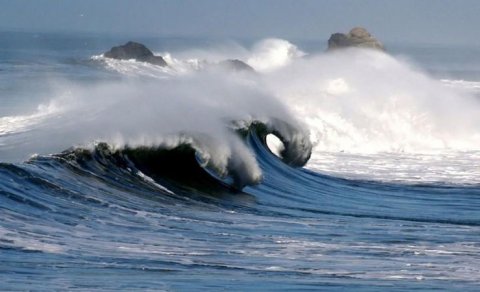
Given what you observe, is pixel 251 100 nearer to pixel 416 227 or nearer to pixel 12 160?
pixel 12 160

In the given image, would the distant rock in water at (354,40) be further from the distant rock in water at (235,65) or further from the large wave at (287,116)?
the large wave at (287,116)

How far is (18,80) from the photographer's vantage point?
166 feet

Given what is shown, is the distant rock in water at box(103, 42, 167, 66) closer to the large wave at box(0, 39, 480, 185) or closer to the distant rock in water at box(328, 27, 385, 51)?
the distant rock in water at box(328, 27, 385, 51)

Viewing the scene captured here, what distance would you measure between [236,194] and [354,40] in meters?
49.5

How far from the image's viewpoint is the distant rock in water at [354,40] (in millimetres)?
65550

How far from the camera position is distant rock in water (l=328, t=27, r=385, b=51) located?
2581 inches

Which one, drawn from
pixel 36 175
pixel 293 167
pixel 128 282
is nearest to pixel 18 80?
pixel 293 167

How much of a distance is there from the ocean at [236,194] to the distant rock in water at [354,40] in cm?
3017

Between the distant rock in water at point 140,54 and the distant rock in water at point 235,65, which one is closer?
the distant rock in water at point 235,65

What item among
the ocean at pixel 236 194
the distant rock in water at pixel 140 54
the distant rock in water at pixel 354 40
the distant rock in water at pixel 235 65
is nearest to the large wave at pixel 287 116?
the ocean at pixel 236 194

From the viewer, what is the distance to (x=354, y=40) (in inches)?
2606

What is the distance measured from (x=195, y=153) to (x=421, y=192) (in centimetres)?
414

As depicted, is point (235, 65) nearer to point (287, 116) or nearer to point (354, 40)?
point (354, 40)

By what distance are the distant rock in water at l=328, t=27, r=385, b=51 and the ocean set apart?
3017 cm
